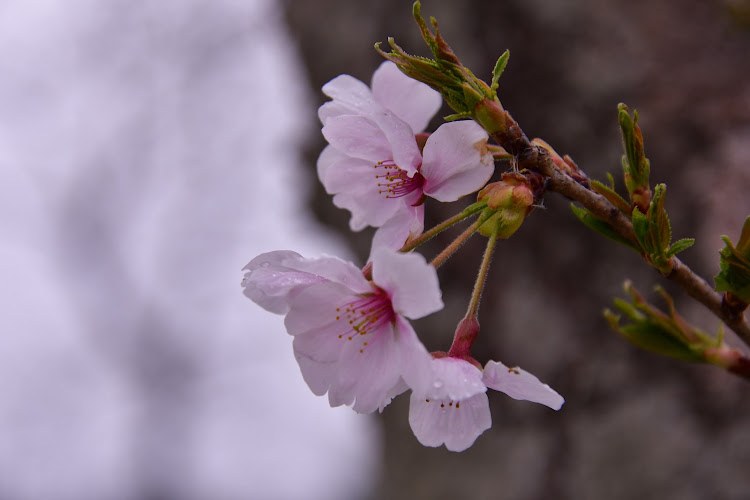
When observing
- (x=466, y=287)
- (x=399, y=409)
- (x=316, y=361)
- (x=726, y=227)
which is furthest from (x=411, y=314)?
(x=399, y=409)

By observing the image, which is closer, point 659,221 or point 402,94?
point 659,221

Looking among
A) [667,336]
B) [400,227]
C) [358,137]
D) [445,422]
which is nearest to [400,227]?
[400,227]

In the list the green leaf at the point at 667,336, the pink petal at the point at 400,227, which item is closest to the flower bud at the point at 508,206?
the pink petal at the point at 400,227

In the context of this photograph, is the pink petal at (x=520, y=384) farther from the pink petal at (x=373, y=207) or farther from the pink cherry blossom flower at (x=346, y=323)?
the pink petal at (x=373, y=207)

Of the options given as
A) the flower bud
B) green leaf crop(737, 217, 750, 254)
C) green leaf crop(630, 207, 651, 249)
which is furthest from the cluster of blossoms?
green leaf crop(737, 217, 750, 254)

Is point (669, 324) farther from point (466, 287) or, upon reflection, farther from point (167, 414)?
point (167, 414)

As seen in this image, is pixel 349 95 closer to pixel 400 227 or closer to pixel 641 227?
pixel 400 227
